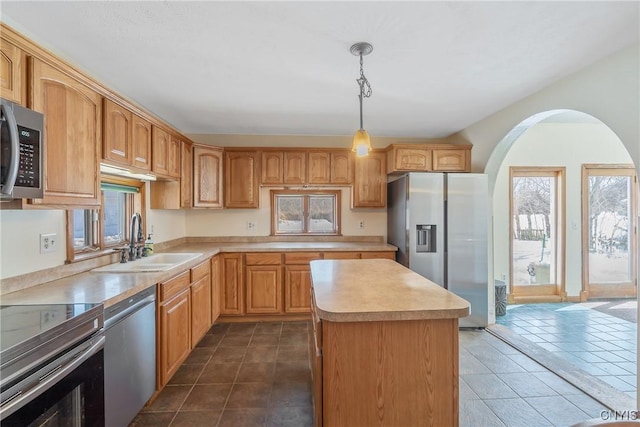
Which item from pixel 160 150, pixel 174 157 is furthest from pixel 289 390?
pixel 174 157

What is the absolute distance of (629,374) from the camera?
243 cm

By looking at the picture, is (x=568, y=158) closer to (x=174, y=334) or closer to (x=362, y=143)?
(x=362, y=143)

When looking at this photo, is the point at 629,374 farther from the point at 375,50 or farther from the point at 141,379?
the point at 141,379

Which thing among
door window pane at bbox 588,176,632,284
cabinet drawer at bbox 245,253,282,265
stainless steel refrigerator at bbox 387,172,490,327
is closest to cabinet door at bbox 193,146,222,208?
cabinet drawer at bbox 245,253,282,265

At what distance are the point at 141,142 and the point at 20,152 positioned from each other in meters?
1.18

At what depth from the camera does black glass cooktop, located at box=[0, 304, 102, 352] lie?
3.70ft

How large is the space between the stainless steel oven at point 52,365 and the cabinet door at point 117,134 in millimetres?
1084

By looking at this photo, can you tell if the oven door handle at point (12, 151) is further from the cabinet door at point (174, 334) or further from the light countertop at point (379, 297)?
the light countertop at point (379, 297)

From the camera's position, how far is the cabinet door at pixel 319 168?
4.01 metres

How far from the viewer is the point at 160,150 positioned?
2.83m

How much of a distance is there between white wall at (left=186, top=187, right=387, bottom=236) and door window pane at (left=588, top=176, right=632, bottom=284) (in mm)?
3166

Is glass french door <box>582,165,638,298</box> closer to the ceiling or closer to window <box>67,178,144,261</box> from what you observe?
the ceiling

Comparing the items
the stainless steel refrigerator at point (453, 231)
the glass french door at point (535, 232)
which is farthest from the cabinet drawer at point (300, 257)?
the glass french door at point (535, 232)

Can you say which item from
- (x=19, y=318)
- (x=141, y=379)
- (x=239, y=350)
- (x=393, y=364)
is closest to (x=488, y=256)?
(x=393, y=364)
